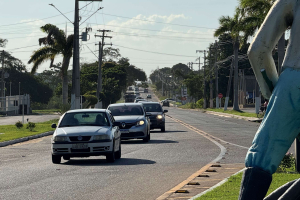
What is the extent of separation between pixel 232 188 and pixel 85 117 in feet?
27.0

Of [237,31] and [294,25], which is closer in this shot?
[294,25]

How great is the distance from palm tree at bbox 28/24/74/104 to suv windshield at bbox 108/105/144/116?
24142 millimetres

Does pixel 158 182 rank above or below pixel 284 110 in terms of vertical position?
below

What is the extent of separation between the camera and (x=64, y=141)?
15.4 metres

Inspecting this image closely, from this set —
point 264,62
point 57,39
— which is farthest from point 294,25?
point 57,39

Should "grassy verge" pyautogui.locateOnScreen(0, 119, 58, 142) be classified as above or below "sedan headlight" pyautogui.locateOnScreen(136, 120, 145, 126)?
below

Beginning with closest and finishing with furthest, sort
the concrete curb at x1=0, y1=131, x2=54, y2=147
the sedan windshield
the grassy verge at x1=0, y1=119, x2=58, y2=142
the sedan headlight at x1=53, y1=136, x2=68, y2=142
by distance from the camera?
the sedan headlight at x1=53, y1=136, x2=68, y2=142
the sedan windshield
the concrete curb at x1=0, y1=131, x2=54, y2=147
the grassy verge at x1=0, y1=119, x2=58, y2=142

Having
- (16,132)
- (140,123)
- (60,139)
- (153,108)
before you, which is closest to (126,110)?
(140,123)

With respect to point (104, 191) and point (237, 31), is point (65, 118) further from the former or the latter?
point (237, 31)

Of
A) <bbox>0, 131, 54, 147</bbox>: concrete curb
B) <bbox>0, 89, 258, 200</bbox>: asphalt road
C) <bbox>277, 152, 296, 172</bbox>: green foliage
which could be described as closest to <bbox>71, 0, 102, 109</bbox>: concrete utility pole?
<bbox>0, 131, 54, 147</bbox>: concrete curb

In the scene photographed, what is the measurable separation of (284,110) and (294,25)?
18.5 inches

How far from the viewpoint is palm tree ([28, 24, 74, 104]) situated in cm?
4872

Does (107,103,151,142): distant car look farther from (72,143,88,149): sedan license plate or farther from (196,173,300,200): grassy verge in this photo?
(196,173,300,200): grassy verge

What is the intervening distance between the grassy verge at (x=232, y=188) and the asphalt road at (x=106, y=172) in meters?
1.08
